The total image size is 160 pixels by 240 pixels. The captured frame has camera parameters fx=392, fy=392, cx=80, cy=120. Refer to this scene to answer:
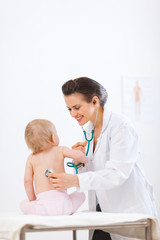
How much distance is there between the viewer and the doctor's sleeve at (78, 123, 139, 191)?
1781mm

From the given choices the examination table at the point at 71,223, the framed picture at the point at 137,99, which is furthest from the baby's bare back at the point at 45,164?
the framed picture at the point at 137,99

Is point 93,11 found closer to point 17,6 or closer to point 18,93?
point 17,6

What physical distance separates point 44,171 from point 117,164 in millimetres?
356

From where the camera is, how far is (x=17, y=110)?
336 cm

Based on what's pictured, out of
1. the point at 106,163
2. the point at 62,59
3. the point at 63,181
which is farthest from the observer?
the point at 62,59

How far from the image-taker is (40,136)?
1922mm

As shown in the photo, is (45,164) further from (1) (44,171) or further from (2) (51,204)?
(2) (51,204)

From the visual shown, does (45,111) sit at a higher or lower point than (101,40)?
lower

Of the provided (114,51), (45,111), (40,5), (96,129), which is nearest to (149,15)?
(114,51)

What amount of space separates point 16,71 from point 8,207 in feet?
3.80

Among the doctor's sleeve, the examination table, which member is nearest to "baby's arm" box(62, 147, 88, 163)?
the doctor's sleeve

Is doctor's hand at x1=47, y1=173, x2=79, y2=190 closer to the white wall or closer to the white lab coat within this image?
the white lab coat

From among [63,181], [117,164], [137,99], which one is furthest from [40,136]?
[137,99]

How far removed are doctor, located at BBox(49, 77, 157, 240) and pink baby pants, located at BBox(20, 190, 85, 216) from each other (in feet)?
0.30
